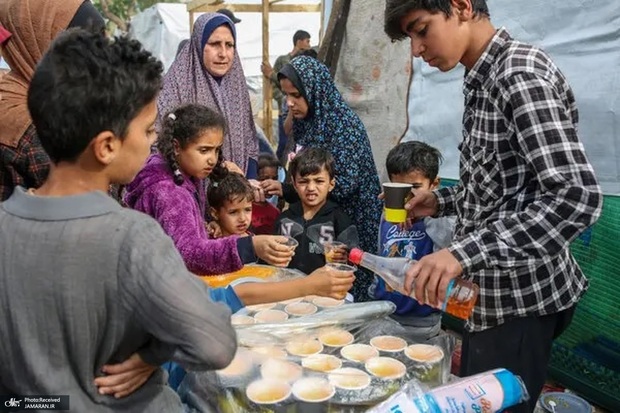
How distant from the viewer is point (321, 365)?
70.3 inches

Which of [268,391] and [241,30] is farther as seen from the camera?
[241,30]

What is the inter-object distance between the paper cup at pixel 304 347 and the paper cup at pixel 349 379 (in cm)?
16

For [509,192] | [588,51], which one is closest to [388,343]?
[509,192]

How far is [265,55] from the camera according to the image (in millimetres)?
8164

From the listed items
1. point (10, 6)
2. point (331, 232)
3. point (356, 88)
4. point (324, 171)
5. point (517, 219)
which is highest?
point (10, 6)

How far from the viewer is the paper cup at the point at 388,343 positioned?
1.90 meters

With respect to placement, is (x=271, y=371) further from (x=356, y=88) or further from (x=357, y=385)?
(x=356, y=88)

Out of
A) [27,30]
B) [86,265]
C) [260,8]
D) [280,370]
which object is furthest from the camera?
[260,8]

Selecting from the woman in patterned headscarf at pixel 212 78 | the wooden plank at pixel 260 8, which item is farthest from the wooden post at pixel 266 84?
Result: the woman in patterned headscarf at pixel 212 78

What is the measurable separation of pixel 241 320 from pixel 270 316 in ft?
0.46

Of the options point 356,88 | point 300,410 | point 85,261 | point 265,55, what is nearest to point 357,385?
point 300,410

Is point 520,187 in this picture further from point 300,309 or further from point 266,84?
point 266,84

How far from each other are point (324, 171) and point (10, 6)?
6.55 ft

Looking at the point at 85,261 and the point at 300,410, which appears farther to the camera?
the point at 300,410
